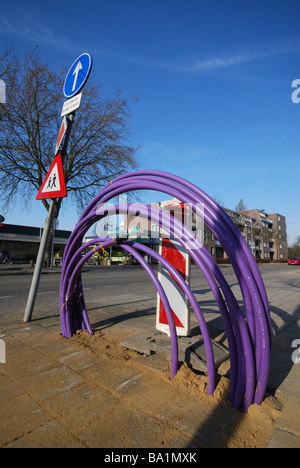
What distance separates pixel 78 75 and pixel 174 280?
3.52m

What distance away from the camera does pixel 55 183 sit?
4.10m

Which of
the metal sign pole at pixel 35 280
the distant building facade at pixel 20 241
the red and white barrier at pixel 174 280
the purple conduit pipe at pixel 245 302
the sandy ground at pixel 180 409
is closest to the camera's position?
the sandy ground at pixel 180 409

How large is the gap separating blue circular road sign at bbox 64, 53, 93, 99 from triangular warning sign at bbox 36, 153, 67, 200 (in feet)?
3.49

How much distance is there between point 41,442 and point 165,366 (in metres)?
1.29

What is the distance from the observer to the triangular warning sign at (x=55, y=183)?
13.1 ft

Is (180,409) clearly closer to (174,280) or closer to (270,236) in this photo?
(174,280)

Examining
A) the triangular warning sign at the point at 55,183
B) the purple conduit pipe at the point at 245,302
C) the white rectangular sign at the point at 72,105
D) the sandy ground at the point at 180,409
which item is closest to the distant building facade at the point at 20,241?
the triangular warning sign at the point at 55,183

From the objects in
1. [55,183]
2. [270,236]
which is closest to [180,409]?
[55,183]

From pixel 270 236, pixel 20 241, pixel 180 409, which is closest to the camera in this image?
pixel 180 409

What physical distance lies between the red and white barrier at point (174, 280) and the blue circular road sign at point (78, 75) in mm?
2373

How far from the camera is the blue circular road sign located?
4035 mm

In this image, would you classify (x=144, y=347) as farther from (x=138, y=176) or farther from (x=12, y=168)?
(x=12, y=168)

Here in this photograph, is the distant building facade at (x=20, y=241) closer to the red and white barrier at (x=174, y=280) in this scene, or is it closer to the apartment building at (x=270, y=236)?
the red and white barrier at (x=174, y=280)

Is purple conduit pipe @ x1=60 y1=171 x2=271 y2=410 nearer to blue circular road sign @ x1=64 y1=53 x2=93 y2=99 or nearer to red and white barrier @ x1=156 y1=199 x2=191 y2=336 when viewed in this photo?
red and white barrier @ x1=156 y1=199 x2=191 y2=336
